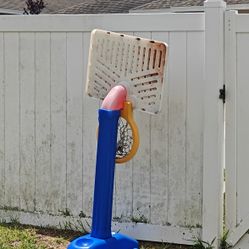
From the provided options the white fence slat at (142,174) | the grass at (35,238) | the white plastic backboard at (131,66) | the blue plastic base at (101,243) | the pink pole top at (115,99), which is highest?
the white plastic backboard at (131,66)

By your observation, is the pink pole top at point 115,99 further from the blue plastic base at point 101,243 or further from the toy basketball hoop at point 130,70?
the blue plastic base at point 101,243

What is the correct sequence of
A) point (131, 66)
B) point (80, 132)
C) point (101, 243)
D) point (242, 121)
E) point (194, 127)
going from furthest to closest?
point (80, 132) < point (194, 127) < point (242, 121) < point (131, 66) < point (101, 243)

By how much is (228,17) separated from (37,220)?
7.36ft

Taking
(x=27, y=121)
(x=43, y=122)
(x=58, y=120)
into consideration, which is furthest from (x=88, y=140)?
(x=27, y=121)

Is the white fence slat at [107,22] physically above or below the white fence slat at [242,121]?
above

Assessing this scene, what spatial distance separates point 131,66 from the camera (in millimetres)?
3848

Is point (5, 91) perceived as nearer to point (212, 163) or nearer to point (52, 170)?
point (52, 170)

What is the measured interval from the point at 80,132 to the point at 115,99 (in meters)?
0.91

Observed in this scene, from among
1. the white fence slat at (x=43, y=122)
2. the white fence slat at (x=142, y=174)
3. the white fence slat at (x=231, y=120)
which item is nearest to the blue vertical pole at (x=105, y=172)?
the white fence slat at (x=142, y=174)

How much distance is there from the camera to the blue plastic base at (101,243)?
3.40 metres

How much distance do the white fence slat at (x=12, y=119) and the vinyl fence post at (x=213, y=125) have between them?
1.63 m

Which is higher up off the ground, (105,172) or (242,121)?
(242,121)

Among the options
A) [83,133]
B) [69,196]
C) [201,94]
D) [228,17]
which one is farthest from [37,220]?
[228,17]

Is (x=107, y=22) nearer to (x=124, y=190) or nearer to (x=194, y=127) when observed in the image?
(x=194, y=127)
